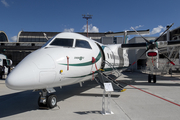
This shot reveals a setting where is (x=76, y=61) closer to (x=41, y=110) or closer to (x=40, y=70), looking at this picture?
(x=40, y=70)

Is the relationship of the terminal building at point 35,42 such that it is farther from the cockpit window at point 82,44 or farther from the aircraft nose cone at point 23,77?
the aircraft nose cone at point 23,77

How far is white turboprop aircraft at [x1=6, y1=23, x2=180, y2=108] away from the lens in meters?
3.74

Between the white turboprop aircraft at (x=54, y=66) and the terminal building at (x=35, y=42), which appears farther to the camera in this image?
the terminal building at (x=35, y=42)

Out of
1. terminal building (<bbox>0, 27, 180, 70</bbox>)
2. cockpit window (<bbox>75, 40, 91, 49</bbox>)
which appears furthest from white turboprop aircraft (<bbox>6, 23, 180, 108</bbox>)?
terminal building (<bbox>0, 27, 180, 70</bbox>)

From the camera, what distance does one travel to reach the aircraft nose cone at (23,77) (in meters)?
3.53

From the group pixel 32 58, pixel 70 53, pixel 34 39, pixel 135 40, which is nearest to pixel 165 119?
pixel 70 53

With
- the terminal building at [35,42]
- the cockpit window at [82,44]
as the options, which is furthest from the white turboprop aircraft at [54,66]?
the terminal building at [35,42]

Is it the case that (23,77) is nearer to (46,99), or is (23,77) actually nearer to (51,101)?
(46,99)

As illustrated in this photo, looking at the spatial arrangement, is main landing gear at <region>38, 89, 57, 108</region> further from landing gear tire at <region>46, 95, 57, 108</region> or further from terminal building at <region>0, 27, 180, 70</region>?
terminal building at <region>0, 27, 180, 70</region>

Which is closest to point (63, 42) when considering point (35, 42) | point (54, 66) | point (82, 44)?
point (82, 44)

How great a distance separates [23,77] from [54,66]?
38.8 inches

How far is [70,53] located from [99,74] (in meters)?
2.72

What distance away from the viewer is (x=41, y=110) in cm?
498

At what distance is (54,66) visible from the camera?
431 cm
